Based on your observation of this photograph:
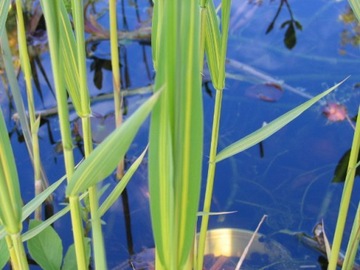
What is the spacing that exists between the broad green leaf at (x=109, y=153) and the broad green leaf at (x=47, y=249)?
38cm

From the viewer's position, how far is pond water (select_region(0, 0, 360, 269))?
46.7 inches

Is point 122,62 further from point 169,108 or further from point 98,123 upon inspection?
point 169,108

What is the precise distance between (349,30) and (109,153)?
140 cm

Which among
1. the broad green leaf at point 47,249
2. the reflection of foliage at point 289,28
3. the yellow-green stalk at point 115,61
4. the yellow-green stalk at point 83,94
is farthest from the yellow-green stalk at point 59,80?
the reflection of foliage at point 289,28

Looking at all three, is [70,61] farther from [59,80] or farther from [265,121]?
[265,121]

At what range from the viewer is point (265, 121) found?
4.55 ft

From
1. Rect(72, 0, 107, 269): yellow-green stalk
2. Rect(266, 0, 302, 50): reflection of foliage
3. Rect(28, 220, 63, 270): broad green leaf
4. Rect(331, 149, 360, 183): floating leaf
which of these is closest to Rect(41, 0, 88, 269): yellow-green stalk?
Rect(72, 0, 107, 269): yellow-green stalk

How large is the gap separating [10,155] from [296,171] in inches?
34.5

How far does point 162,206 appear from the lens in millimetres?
446

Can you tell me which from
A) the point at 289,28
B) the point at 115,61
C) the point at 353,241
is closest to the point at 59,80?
the point at 353,241

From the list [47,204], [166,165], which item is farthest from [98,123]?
[166,165]

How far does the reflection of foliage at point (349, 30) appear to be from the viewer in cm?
163

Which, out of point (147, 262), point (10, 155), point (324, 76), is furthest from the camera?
point (324, 76)

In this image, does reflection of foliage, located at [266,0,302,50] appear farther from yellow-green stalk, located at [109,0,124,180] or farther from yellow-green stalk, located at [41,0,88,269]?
yellow-green stalk, located at [41,0,88,269]
